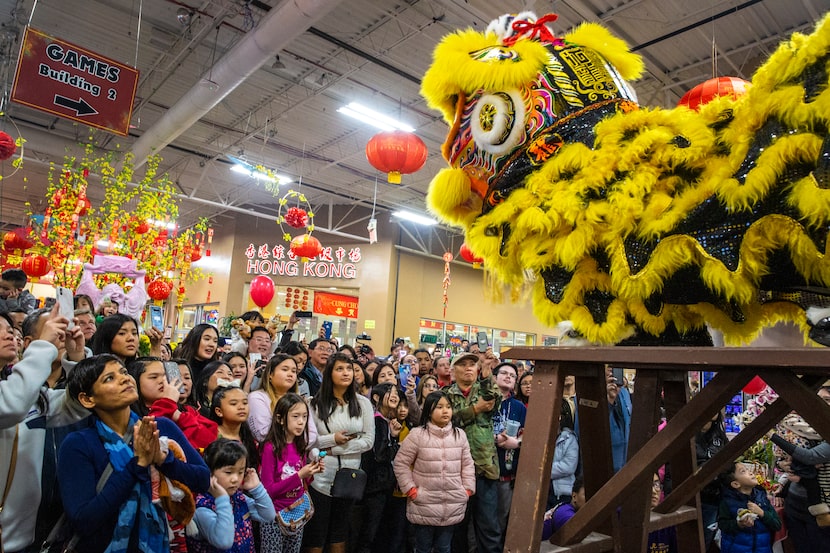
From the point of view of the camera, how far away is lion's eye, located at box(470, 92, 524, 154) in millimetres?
1521

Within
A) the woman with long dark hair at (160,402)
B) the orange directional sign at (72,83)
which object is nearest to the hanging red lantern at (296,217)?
the orange directional sign at (72,83)

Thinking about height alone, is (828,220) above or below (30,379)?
above

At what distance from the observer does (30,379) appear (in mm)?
1496

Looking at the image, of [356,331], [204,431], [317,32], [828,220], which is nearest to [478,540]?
[204,431]

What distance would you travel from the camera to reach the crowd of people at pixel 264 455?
1.54 meters

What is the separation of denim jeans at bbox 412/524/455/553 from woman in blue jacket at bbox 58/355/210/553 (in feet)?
4.79

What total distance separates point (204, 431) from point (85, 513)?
668mm

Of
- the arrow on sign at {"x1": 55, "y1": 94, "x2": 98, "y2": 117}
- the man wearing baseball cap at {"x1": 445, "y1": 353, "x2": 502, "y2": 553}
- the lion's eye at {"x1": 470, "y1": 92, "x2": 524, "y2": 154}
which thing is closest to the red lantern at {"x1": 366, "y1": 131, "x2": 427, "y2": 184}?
the arrow on sign at {"x1": 55, "y1": 94, "x2": 98, "y2": 117}

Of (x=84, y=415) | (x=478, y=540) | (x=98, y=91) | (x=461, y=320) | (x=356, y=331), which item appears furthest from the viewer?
(x=461, y=320)

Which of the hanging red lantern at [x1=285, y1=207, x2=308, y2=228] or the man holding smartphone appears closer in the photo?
the man holding smartphone

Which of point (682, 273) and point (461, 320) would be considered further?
point (461, 320)

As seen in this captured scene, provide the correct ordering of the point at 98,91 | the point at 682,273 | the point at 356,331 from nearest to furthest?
1. the point at 682,273
2. the point at 98,91
3. the point at 356,331

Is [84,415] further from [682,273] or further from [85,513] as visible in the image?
[682,273]

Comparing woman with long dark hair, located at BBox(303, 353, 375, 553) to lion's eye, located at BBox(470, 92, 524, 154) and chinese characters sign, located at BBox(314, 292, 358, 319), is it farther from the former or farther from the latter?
chinese characters sign, located at BBox(314, 292, 358, 319)
